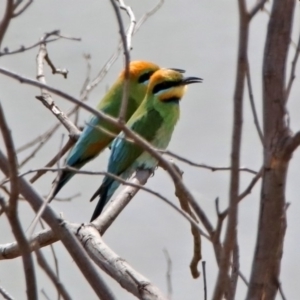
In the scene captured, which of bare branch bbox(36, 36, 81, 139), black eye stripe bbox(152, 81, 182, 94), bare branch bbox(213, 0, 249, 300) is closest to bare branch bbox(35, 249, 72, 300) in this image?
bare branch bbox(213, 0, 249, 300)

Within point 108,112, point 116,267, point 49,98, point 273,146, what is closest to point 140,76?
point 108,112

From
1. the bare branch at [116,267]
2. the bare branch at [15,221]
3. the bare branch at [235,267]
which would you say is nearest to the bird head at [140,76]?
the bare branch at [116,267]

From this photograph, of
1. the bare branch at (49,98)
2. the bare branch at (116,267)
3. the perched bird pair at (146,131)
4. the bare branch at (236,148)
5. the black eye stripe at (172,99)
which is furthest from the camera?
the black eye stripe at (172,99)

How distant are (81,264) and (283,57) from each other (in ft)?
0.99

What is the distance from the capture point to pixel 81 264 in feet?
2.47

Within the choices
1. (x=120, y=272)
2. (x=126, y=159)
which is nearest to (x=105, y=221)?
(x=120, y=272)

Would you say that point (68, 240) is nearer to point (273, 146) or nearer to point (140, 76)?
point (273, 146)

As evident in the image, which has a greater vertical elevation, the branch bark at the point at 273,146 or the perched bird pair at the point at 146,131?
the perched bird pair at the point at 146,131

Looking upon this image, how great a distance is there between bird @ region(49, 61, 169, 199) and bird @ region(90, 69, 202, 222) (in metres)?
0.06

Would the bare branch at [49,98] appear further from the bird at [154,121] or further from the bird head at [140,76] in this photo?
the bird head at [140,76]

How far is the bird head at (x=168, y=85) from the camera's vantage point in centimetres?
231

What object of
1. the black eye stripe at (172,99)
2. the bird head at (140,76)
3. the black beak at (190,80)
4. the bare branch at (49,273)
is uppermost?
the bird head at (140,76)

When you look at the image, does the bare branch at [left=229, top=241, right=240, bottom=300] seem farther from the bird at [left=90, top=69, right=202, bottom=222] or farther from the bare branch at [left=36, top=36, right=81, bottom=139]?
the bird at [left=90, top=69, right=202, bottom=222]

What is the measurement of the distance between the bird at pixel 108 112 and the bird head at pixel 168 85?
5 centimetres
